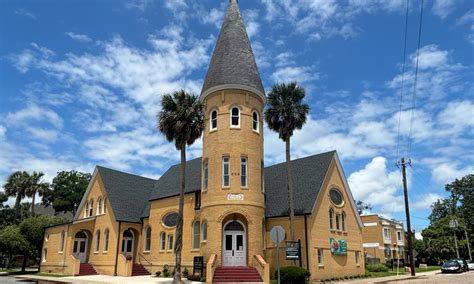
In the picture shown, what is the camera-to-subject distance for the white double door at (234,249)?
83.5 feet

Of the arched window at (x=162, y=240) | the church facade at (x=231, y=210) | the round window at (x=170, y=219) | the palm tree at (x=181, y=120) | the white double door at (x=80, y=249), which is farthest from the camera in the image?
the white double door at (x=80, y=249)

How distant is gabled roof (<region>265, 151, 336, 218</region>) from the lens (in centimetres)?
2808

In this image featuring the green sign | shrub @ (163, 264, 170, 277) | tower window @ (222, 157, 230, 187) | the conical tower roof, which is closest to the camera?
tower window @ (222, 157, 230, 187)

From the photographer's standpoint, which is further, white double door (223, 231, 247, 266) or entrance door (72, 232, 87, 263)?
entrance door (72, 232, 87, 263)

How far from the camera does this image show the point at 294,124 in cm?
2739

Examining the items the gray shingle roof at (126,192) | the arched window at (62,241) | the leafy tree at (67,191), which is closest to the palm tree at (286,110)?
the gray shingle roof at (126,192)

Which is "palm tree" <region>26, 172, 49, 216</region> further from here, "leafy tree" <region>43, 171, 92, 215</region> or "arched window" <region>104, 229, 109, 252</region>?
"arched window" <region>104, 229, 109, 252</region>

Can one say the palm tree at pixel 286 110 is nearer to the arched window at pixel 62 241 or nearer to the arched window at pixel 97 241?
the arched window at pixel 97 241

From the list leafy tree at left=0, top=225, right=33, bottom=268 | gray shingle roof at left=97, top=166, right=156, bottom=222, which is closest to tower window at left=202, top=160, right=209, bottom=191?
gray shingle roof at left=97, top=166, right=156, bottom=222

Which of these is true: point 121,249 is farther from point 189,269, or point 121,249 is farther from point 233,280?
point 233,280

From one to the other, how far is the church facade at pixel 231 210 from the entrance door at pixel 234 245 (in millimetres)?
66

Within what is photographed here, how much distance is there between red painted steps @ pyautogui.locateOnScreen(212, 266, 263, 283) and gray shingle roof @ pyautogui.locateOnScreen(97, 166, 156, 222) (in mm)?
13984

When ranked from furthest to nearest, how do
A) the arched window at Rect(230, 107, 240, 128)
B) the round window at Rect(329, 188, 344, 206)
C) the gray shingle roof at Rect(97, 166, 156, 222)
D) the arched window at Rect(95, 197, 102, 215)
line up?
1. the arched window at Rect(95, 197, 102, 215)
2. the gray shingle roof at Rect(97, 166, 156, 222)
3. the round window at Rect(329, 188, 344, 206)
4. the arched window at Rect(230, 107, 240, 128)

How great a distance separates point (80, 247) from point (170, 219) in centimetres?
1154
